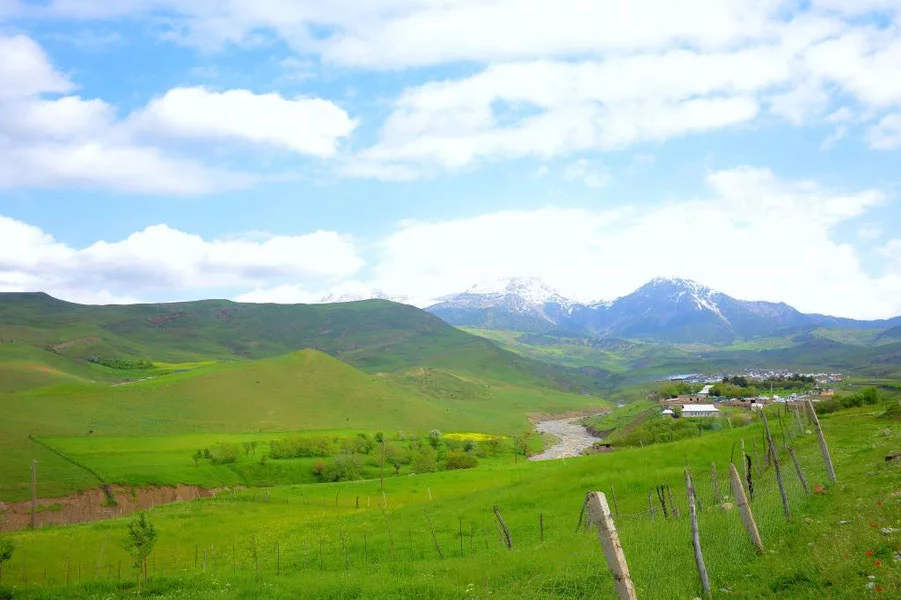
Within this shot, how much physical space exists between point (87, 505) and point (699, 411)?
4478 inches

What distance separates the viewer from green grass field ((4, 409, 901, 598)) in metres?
14.7

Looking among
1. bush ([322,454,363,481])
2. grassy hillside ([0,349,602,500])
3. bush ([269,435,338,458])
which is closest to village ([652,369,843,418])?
bush ([322,454,363,481])

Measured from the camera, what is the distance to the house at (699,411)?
11882cm

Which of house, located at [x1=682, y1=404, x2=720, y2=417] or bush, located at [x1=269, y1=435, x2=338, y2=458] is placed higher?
house, located at [x1=682, y1=404, x2=720, y2=417]

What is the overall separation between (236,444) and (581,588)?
11754cm

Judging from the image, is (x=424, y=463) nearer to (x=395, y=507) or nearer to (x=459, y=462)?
(x=459, y=462)

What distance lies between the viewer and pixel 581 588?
16859 millimetres

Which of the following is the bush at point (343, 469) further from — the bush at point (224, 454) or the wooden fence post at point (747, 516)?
the wooden fence post at point (747, 516)

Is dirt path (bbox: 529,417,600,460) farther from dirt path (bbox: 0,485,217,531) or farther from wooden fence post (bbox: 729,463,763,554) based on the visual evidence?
wooden fence post (bbox: 729,463,763,554)

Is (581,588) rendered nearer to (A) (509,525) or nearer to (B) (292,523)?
(A) (509,525)

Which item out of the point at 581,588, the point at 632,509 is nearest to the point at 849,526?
the point at 581,588

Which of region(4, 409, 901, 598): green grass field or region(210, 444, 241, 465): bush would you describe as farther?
region(210, 444, 241, 465): bush

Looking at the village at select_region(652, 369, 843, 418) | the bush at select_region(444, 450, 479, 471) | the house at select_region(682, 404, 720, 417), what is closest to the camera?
the bush at select_region(444, 450, 479, 471)

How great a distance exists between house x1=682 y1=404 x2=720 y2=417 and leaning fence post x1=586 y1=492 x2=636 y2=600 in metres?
119
